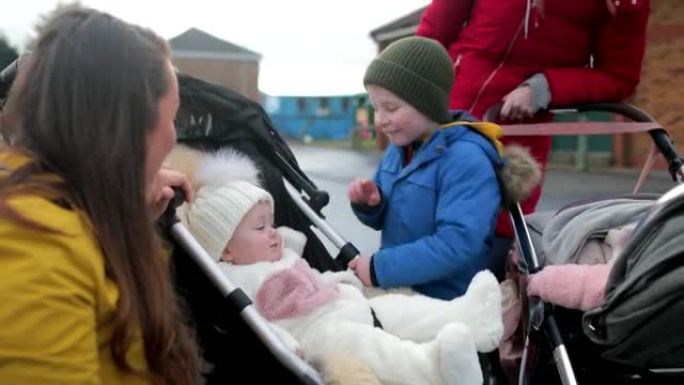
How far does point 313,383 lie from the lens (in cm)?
153

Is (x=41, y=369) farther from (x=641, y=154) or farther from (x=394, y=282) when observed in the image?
(x=641, y=154)

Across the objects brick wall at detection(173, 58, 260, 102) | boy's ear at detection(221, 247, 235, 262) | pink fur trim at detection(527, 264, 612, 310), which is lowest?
brick wall at detection(173, 58, 260, 102)

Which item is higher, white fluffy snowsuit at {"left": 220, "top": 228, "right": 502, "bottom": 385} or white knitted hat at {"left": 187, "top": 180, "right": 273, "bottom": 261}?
white knitted hat at {"left": 187, "top": 180, "right": 273, "bottom": 261}

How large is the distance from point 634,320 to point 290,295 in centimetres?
73

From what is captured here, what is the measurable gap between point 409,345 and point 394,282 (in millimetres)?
343

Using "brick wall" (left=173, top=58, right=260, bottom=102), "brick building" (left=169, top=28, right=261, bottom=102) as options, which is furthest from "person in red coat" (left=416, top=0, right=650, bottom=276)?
"brick wall" (left=173, top=58, right=260, bottom=102)

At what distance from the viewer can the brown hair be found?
121 centimetres

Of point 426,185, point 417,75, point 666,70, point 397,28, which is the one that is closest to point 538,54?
point 417,75

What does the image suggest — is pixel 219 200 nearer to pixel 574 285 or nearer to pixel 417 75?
pixel 417 75

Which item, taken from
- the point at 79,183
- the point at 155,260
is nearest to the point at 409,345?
the point at 155,260

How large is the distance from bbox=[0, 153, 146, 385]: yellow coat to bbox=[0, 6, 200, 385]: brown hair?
0.12 feet

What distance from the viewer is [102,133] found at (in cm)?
122

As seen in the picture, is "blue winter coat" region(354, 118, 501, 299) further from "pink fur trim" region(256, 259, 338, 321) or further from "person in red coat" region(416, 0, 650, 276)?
"person in red coat" region(416, 0, 650, 276)

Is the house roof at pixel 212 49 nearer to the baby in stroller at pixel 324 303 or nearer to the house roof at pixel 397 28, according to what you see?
the house roof at pixel 397 28
